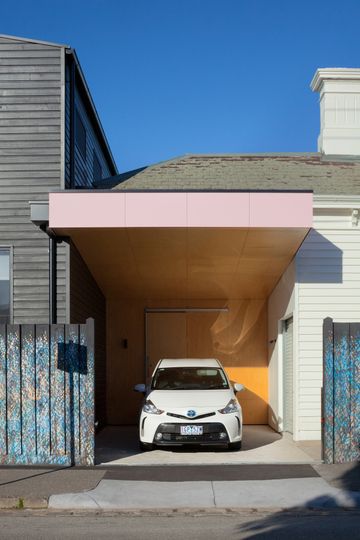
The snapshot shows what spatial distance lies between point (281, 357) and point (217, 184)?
3779 mm

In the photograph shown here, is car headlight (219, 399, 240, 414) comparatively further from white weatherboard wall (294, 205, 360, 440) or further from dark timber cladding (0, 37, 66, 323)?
dark timber cladding (0, 37, 66, 323)

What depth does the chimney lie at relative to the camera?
55.6 feet

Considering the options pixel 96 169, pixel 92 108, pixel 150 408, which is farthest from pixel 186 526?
pixel 96 169

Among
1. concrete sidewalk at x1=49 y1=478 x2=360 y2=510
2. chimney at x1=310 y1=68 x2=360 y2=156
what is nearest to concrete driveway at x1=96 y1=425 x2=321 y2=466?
concrete sidewalk at x1=49 y1=478 x2=360 y2=510

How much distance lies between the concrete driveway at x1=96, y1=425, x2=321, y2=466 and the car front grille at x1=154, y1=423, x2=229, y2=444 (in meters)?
0.25

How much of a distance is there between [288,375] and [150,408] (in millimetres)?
3567

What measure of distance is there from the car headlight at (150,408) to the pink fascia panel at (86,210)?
2952 mm

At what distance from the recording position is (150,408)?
1184 cm

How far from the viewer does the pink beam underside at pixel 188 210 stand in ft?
38.7

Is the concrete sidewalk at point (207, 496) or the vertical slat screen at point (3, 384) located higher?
the vertical slat screen at point (3, 384)

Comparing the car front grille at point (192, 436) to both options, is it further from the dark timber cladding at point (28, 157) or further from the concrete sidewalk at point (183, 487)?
the dark timber cladding at point (28, 157)

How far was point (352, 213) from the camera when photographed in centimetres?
1338

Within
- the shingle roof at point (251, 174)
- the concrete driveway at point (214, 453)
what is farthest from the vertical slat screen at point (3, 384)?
the shingle roof at point (251, 174)

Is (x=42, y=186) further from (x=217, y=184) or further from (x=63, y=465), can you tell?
(x=63, y=465)
